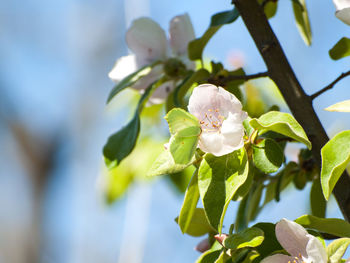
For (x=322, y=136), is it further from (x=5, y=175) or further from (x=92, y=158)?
(x=5, y=175)

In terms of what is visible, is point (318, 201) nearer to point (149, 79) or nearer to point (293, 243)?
point (293, 243)

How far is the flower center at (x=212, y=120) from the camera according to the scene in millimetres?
697

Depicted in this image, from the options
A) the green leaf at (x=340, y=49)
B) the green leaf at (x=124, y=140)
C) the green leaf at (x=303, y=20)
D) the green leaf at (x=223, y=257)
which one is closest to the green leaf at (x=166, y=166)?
the green leaf at (x=223, y=257)

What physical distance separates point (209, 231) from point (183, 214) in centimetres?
16

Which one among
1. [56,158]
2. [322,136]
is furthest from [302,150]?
[56,158]

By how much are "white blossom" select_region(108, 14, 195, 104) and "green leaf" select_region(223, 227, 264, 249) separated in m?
0.44

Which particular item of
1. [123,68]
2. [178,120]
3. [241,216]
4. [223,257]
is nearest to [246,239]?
[223,257]

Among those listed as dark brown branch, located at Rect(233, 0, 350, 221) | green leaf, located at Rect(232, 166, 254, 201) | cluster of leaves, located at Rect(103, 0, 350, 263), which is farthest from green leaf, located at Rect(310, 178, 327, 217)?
green leaf, located at Rect(232, 166, 254, 201)

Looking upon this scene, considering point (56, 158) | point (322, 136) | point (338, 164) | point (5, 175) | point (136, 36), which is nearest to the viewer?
point (338, 164)

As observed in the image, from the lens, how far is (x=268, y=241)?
2.20 ft

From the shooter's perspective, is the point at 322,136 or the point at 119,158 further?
the point at 119,158

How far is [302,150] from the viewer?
0.91m

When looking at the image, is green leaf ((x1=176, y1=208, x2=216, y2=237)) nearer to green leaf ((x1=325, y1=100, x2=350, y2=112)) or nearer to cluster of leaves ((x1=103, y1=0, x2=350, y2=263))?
cluster of leaves ((x1=103, y1=0, x2=350, y2=263))

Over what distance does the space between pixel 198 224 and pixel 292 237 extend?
0.21 meters
